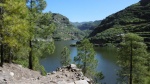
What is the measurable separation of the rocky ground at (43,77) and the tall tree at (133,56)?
64.6 feet

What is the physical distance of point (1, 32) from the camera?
71.8 feet

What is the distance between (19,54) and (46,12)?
579 cm

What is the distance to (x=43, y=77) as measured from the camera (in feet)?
70.5

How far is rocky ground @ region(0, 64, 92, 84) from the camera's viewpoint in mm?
19547

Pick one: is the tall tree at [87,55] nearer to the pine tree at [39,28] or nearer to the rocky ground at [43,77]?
the pine tree at [39,28]

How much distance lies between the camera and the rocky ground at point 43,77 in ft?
64.1

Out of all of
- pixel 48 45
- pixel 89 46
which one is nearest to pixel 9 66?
pixel 48 45

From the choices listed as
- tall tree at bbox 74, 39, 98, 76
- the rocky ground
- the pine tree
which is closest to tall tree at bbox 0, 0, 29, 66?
the rocky ground

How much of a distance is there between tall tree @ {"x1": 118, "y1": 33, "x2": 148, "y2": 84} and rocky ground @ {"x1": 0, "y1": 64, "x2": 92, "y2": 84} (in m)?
19.7

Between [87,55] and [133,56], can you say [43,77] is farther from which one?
[87,55]

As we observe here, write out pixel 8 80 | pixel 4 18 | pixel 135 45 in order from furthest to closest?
1. pixel 135 45
2. pixel 4 18
3. pixel 8 80

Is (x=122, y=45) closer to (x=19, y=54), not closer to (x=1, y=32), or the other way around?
(x=19, y=54)

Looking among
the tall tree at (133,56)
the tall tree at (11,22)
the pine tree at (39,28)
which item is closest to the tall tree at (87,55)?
the tall tree at (133,56)

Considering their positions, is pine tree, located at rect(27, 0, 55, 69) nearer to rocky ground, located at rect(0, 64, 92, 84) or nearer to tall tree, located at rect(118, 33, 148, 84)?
rocky ground, located at rect(0, 64, 92, 84)
